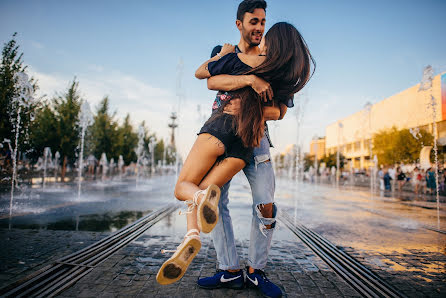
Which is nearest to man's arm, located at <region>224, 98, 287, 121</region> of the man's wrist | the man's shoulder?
the man's wrist

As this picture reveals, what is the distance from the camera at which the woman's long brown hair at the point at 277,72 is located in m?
2.05

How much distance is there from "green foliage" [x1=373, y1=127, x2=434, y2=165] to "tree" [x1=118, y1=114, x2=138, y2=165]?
3240 centimetres

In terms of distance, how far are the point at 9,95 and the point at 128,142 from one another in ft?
77.3

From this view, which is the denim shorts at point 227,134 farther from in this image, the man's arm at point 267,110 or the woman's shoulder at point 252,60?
the woman's shoulder at point 252,60

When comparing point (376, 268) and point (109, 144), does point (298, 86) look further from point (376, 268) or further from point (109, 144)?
point (109, 144)

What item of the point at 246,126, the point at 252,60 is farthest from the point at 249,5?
the point at 246,126

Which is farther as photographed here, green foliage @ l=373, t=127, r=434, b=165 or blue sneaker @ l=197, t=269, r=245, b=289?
green foliage @ l=373, t=127, r=434, b=165

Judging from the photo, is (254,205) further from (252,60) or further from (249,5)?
(249,5)

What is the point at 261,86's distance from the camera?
2.07 metres

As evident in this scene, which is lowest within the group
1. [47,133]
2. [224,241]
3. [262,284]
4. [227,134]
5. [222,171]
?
[262,284]

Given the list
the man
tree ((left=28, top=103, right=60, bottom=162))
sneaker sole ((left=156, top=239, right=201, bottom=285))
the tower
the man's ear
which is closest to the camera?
sneaker sole ((left=156, top=239, right=201, bottom=285))

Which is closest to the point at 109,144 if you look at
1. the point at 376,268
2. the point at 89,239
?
the point at 89,239

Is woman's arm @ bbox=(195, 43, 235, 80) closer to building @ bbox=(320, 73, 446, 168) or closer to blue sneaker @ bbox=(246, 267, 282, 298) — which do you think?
blue sneaker @ bbox=(246, 267, 282, 298)

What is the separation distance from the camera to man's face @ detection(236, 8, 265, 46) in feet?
7.32
